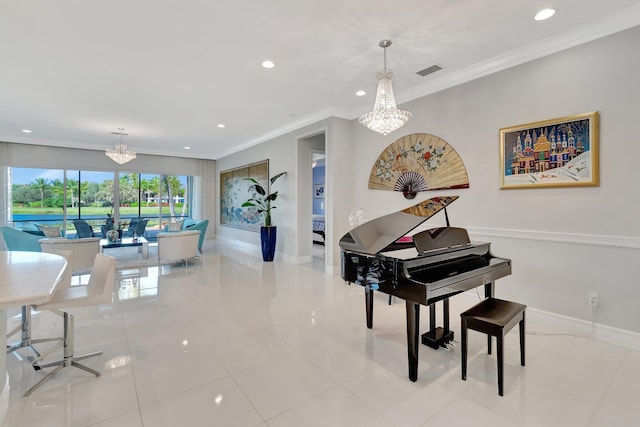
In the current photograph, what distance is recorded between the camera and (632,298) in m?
2.67

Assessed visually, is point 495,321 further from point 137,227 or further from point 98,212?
point 98,212

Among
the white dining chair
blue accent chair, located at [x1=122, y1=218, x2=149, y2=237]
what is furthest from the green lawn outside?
the white dining chair

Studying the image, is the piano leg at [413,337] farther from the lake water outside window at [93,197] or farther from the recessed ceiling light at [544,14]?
the lake water outside window at [93,197]

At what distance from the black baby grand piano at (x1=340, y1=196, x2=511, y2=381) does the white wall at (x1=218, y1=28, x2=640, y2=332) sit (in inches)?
31.3

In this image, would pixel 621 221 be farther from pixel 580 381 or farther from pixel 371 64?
pixel 371 64

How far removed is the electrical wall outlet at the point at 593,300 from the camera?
2.86 meters

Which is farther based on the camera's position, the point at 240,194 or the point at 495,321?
the point at 240,194

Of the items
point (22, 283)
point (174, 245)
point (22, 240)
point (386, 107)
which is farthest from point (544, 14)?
point (22, 240)

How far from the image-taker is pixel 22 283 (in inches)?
65.2

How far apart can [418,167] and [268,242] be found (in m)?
3.72

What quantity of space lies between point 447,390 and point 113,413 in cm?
225

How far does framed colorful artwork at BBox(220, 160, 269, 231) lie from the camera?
7660mm

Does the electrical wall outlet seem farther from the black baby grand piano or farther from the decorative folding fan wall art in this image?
the decorative folding fan wall art

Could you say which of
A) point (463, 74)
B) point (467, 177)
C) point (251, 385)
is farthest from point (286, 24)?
point (251, 385)
